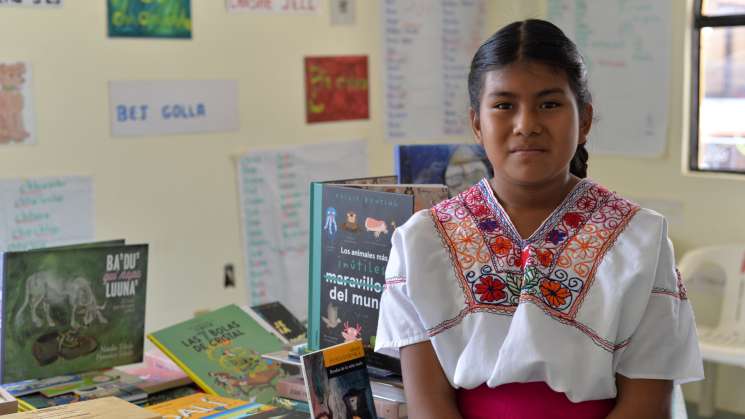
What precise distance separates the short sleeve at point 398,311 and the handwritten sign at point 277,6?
7.41ft

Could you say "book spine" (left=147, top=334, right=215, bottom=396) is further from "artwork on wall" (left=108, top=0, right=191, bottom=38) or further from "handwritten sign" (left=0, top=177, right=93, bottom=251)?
"artwork on wall" (left=108, top=0, right=191, bottom=38)

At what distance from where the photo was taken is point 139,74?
335 cm

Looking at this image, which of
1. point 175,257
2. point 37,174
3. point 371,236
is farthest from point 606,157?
point 371,236

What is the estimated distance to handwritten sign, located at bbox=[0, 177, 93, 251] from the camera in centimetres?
307

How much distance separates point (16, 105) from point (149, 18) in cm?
57

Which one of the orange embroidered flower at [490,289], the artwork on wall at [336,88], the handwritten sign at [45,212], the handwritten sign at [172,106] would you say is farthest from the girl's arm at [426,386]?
the artwork on wall at [336,88]

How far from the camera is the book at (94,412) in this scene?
1.52m

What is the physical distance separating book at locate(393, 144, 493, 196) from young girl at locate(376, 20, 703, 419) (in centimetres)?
42

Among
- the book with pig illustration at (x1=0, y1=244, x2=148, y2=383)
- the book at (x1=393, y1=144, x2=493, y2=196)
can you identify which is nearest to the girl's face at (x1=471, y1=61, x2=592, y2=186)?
the book at (x1=393, y1=144, x2=493, y2=196)

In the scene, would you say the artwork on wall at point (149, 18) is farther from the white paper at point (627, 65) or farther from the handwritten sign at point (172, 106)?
the white paper at point (627, 65)

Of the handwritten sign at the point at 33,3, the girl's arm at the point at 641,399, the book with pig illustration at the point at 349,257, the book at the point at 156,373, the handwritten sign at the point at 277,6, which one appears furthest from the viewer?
the handwritten sign at the point at 277,6

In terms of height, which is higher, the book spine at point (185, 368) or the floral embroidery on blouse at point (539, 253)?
the floral embroidery on blouse at point (539, 253)

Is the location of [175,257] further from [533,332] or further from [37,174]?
[533,332]

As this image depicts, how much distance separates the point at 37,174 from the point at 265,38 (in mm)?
1053
